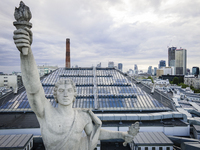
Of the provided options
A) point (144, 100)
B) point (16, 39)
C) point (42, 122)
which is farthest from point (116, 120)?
point (16, 39)

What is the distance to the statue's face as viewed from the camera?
201 inches

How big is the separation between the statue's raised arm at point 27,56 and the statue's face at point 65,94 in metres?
0.61

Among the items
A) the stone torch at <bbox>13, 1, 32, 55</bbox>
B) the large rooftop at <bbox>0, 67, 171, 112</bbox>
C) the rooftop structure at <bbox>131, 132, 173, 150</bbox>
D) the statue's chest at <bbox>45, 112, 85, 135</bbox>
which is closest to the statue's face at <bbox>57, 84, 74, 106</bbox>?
the statue's chest at <bbox>45, 112, 85, 135</bbox>

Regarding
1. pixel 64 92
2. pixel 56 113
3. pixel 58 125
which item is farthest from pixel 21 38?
pixel 58 125

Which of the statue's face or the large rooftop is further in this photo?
the large rooftop

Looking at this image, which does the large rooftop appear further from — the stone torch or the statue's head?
the stone torch

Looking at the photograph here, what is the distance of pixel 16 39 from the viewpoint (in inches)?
152

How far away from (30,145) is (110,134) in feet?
42.3

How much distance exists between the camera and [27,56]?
13.7 feet

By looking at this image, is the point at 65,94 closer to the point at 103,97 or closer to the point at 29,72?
the point at 29,72

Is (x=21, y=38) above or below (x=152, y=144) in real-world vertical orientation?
above

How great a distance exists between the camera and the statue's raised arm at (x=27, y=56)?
3861 mm

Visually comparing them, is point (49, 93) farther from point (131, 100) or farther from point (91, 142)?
point (91, 142)

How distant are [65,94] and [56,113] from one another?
785 mm
